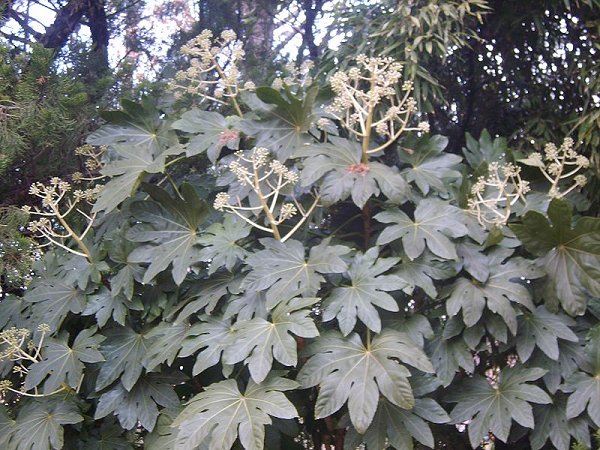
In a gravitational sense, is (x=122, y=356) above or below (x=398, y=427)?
above

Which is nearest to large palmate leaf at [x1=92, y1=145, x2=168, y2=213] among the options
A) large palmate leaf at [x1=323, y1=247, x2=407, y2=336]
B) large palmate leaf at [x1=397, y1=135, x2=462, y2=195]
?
large palmate leaf at [x1=323, y1=247, x2=407, y2=336]

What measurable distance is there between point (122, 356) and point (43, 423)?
0.32m

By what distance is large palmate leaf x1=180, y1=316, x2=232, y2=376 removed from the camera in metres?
2.03

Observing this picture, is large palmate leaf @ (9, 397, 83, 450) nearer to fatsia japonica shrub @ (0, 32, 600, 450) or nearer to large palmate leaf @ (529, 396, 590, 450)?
fatsia japonica shrub @ (0, 32, 600, 450)

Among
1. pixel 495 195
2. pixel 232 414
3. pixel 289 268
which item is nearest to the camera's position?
pixel 232 414

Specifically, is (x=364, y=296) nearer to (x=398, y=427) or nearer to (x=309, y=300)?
(x=309, y=300)

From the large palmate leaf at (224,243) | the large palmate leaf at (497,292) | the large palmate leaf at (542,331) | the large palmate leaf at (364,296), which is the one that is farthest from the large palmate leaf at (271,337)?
the large palmate leaf at (542,331)

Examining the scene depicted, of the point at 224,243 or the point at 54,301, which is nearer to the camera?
the point at 224,243

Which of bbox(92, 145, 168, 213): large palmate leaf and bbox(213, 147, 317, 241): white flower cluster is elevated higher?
bbox(92, 145, 168, 213): large palmate leaf

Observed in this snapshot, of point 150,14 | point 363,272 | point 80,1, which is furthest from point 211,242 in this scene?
point 150,14

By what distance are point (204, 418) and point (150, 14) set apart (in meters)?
3.54

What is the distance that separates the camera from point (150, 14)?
15.3 ft

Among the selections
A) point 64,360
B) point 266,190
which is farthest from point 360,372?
point 64,360

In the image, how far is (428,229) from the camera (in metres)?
2.15
